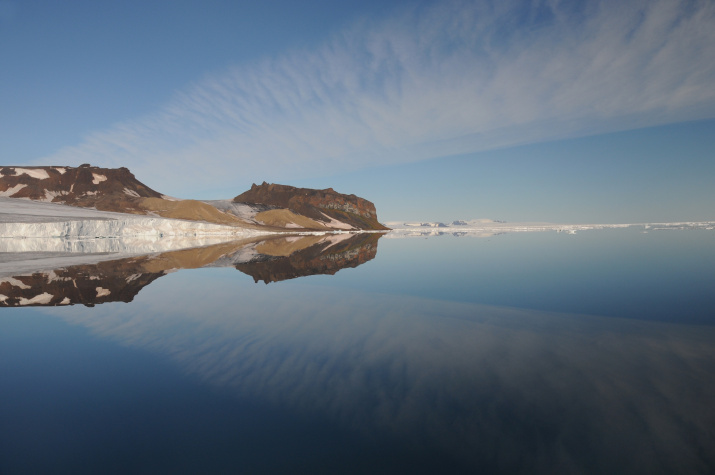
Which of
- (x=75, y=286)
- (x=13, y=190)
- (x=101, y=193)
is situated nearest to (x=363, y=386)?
(x=75, y=286)

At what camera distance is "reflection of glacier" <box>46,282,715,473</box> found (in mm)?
4371

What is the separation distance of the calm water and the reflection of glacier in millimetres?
35

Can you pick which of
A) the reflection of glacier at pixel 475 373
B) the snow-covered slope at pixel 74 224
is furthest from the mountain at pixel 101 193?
the reflection of glacier at pixel 475 373

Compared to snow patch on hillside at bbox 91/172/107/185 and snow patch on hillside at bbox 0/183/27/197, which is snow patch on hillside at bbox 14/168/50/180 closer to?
snow patch on hillside at bbox 0/183/27/197

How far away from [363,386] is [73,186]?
662 ft

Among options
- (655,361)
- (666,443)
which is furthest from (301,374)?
(655,361)

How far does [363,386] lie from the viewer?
603 cm

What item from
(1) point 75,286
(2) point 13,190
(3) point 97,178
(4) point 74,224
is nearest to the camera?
(1) point 75,286

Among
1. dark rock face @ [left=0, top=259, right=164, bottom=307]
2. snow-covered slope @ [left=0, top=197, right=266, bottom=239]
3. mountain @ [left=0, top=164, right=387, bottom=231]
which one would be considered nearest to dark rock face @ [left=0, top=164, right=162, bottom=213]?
mountain @ [left=0, top=164, right=387, bottom=231]

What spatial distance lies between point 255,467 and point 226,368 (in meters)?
3.33

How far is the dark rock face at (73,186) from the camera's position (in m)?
149

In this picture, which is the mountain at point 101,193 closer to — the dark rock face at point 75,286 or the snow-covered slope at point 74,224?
the snow-covered slope at point 74,224

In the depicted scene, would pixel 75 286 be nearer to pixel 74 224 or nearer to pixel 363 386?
pixel 363 386

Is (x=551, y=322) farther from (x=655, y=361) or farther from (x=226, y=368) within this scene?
(x=226, y=368)
